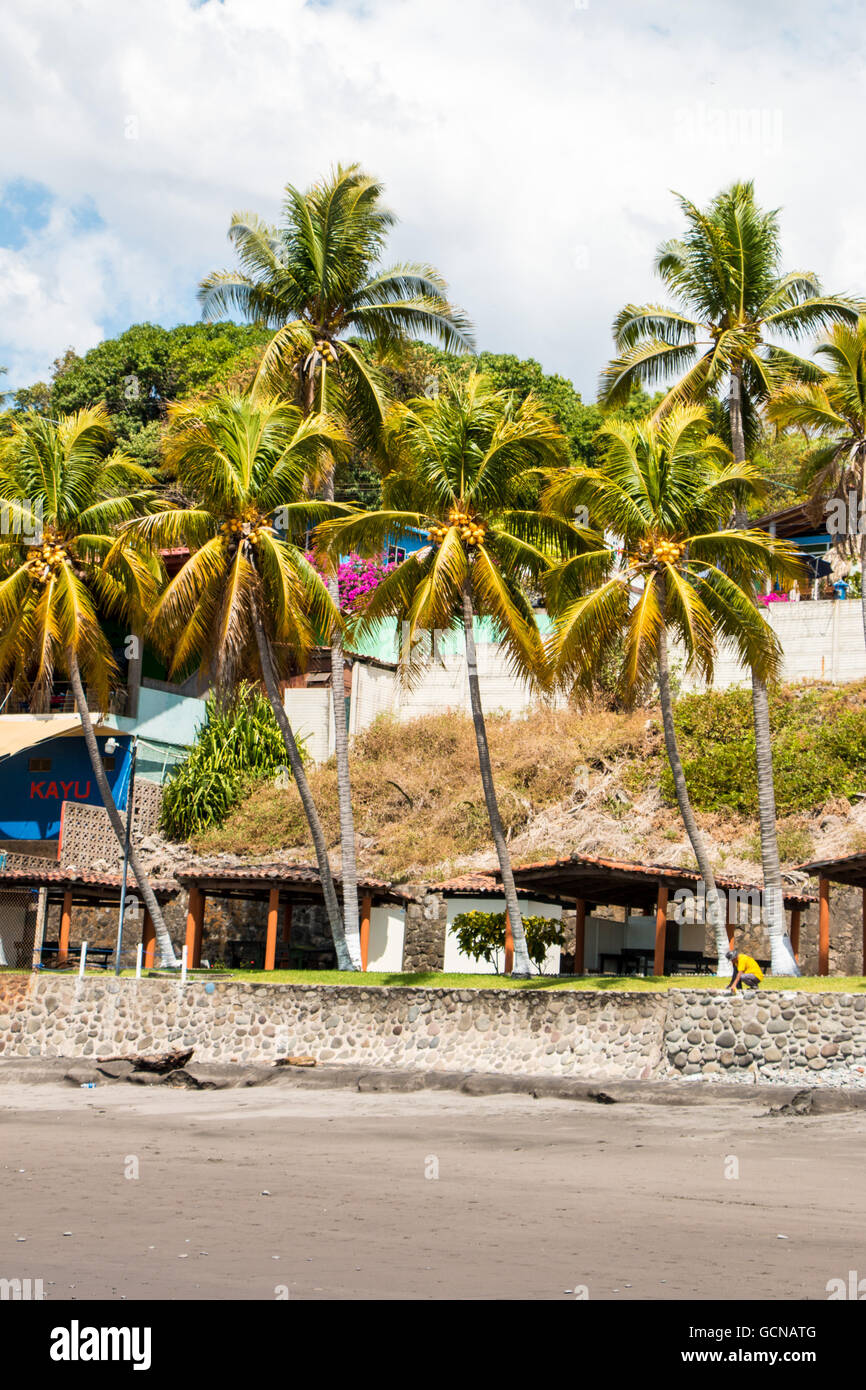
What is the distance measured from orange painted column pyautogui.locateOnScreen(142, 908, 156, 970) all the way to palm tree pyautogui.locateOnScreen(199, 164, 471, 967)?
5.66 meters

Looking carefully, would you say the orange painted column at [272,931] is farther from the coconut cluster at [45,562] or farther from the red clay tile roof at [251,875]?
the coconut cluster at [45,562]

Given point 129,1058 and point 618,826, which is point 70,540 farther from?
point 618,826

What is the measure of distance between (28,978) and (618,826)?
50.7 ft

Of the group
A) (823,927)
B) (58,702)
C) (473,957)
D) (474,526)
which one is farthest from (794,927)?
(58,702)

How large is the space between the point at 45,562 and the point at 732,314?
1475 cm

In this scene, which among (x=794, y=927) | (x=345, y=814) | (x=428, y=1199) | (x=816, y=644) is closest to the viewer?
(x=428, y=1199)

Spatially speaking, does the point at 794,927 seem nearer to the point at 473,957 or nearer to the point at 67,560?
the point at 473,957

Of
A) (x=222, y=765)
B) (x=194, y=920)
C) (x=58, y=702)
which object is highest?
(x=58, y=702)

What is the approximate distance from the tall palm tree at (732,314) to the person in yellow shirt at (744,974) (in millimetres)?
4156

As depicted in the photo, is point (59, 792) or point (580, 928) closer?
point (580, 928)

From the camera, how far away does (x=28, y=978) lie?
27.3 metres

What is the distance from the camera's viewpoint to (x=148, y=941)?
32031 millimetres

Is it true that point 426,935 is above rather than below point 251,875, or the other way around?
below

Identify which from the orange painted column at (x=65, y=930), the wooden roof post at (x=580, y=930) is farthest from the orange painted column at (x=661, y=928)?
the orange painted column at (x=65, y=930)
